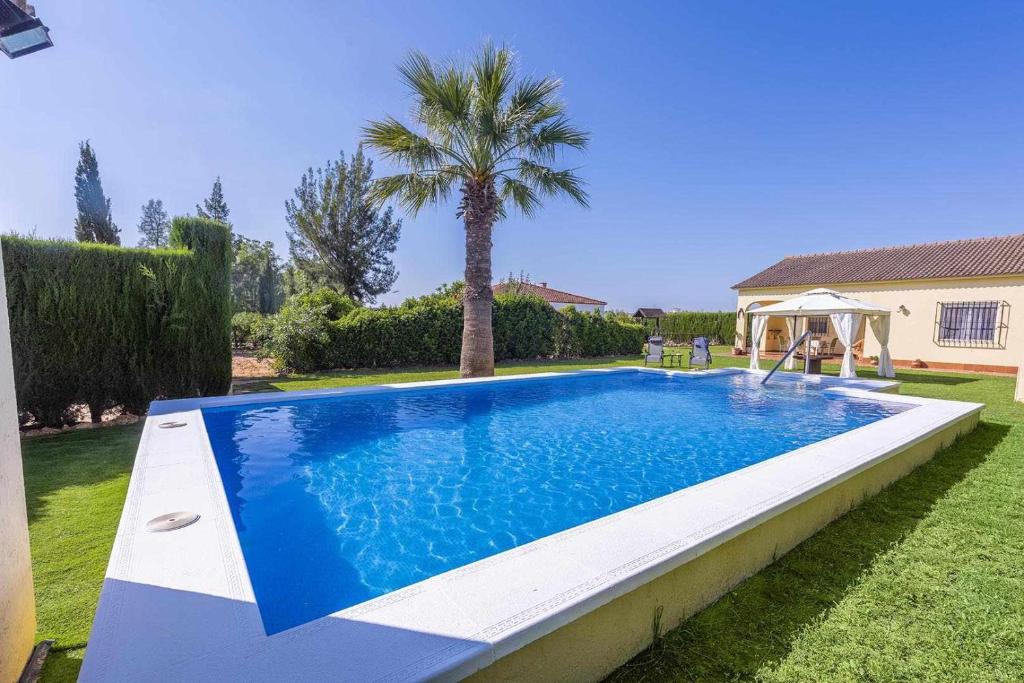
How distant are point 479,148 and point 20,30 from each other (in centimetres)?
1011

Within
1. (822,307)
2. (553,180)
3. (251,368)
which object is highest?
(553,180)

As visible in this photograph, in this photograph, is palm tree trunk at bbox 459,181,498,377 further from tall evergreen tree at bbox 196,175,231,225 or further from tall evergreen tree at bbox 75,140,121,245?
tall evergreen tree at bbox 196,175,231,225

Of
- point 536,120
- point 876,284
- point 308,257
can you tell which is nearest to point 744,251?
point 876,284

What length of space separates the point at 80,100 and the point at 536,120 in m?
9.77

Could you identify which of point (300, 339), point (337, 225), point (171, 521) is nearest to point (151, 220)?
point (337, 225)

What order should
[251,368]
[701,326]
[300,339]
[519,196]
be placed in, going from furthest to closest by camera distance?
1. [701,326]
2. [251,368]
3. [300,339]
4. [519,196]

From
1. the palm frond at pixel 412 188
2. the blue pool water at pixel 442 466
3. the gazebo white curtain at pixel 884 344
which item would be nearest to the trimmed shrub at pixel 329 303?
the palm frond at pixel 412 188

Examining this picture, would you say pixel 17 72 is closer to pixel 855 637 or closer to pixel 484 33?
pixel 855 637

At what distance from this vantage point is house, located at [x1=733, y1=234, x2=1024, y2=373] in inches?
699

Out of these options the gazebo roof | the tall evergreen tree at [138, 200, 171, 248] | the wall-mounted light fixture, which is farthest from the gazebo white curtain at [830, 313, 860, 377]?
the tall evergreen tree at [138, 200, 171, 248]

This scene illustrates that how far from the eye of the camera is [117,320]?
8578mm

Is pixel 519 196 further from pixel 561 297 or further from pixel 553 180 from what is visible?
pixel 561 297

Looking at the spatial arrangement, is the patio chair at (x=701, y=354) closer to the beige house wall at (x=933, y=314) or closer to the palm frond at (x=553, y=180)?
the palm frond at (x=553, y=180)

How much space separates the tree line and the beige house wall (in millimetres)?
28428
